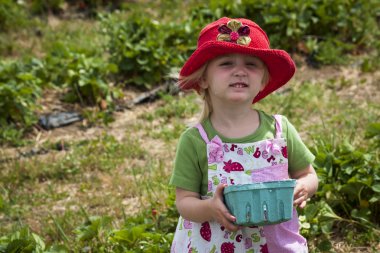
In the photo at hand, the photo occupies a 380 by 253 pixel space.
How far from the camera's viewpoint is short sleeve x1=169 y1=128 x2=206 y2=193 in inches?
108

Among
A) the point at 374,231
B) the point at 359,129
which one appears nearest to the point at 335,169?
the point at 374,231

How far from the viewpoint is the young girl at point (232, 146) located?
2680mm

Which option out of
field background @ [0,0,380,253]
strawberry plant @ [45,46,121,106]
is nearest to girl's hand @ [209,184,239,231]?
field background @ [0,0,380,253]

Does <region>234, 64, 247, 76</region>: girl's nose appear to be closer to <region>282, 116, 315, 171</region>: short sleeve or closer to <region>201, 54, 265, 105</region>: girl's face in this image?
<region>201, 54, 265, 105</region>: girl's face

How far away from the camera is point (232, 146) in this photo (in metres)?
2.72

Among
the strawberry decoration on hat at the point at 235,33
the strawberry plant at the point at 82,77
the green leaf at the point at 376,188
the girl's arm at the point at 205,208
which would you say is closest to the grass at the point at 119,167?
the strawberry plant at the point at 82,77

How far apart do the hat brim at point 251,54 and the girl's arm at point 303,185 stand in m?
0.39

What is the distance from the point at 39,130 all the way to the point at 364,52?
135 inches

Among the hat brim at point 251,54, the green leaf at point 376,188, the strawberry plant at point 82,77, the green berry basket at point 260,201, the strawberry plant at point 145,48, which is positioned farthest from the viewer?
the strawberry plant at point 145,48

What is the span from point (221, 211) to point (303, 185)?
0.46m

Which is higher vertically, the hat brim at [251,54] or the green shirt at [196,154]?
the hat brim at [251,54]

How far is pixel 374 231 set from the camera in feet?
11.8

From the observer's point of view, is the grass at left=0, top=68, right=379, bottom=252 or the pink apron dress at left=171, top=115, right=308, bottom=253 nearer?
the pink apron dress at left=171, top=115, right=308, bottom=253

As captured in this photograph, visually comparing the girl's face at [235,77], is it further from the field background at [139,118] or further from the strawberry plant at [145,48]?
the strawberry plant at [145,48]
